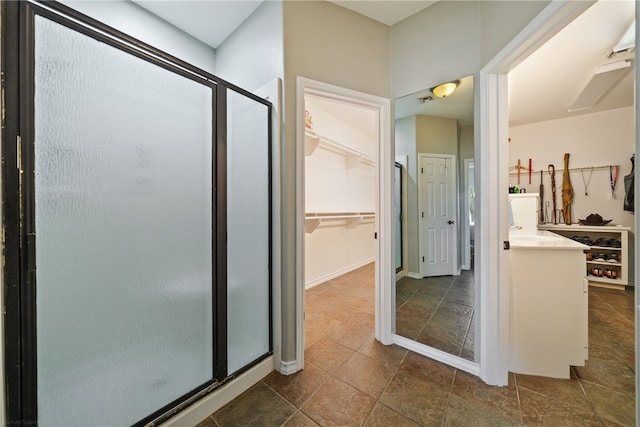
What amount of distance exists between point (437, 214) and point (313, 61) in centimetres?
167

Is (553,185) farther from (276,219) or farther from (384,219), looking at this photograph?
(276,219)

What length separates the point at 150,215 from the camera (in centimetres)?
115

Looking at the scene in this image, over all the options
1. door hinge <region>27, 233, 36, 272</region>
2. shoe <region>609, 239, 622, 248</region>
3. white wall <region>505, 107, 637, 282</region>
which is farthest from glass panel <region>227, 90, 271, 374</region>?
shoe <region>609, 239, 622, 248</region>

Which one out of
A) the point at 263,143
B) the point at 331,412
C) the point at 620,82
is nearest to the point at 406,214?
the point at 263,143

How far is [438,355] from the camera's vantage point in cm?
181

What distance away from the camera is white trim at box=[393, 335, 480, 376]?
1.66 metres

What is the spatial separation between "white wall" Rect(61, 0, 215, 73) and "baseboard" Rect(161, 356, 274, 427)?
2.72m

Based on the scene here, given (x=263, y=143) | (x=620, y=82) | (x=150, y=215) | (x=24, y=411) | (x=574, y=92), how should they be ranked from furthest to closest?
(x=574, y=92)
(x=620, y=82)
(x=263, y=143)
(x=150, y=215)
(x=24, y=411)

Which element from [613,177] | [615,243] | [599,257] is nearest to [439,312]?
[599,257]

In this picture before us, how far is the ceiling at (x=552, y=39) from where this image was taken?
1.81 meters

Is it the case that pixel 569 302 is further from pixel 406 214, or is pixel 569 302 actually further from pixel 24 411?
pixel 24 411

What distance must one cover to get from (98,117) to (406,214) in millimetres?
2173

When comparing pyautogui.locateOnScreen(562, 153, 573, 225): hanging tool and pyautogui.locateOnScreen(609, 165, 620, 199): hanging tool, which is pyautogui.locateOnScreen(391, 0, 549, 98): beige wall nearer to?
pyautogui.locateOnScreen(562, 153, 573, 225): hanging tool

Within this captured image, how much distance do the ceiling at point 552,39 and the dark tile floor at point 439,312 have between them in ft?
5.25
